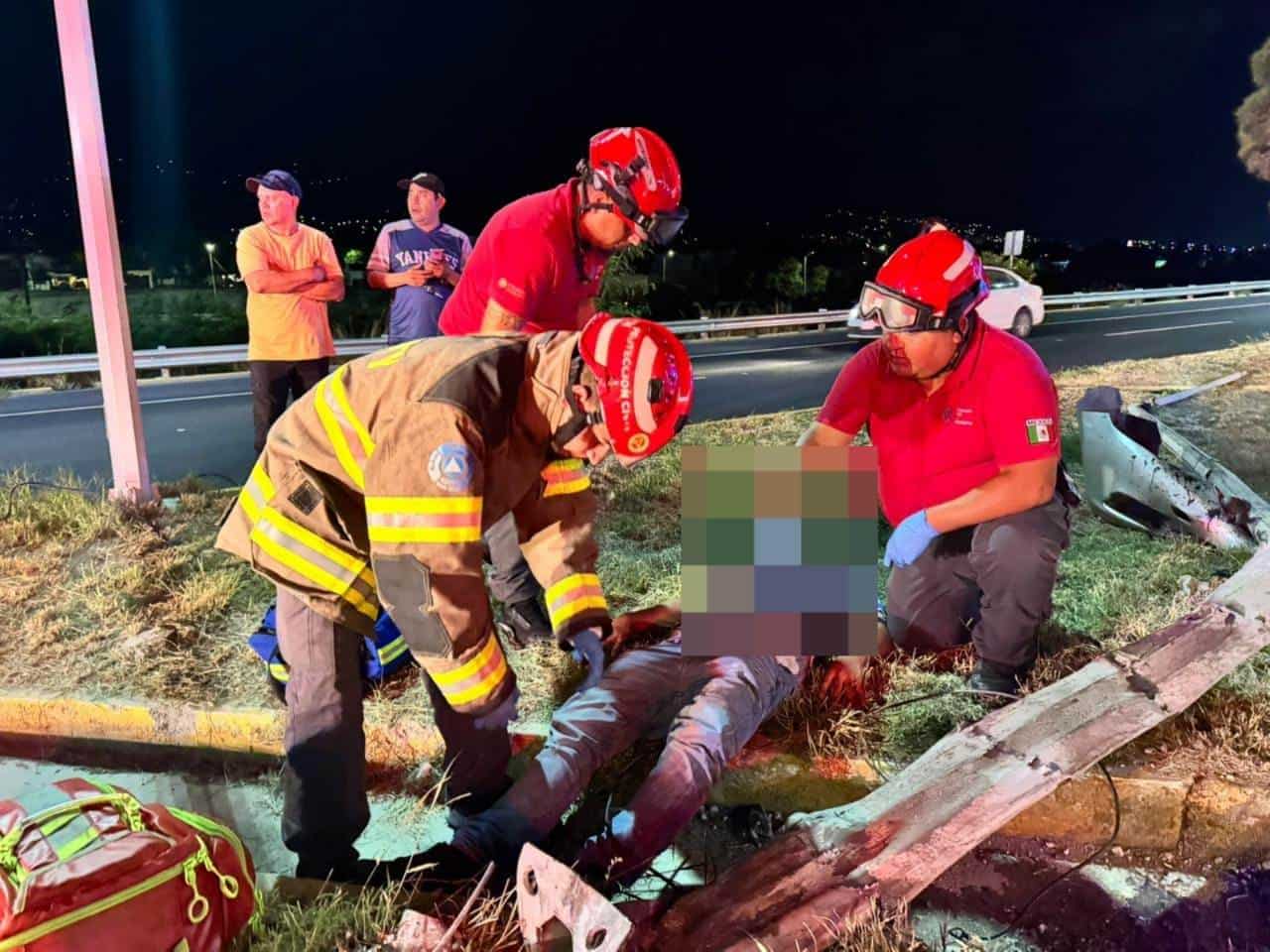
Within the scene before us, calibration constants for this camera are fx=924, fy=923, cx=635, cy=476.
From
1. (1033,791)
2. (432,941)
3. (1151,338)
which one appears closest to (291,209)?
(432,941)

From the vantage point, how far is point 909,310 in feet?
10.1

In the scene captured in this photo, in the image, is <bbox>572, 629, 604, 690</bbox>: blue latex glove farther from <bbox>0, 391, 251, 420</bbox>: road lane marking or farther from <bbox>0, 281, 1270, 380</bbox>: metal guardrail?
<bbox>0, 391, 251, 420</bbox>: road lane marking

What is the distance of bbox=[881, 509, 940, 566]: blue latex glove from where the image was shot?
3191 mm

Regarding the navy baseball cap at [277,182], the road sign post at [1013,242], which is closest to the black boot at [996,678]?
the navy baseball cap at [277,182]

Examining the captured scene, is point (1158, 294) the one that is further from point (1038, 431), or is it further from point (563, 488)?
point (563, 488)

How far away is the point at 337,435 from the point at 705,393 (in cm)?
883

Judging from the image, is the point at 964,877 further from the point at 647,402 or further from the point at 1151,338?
the point at 1151,338

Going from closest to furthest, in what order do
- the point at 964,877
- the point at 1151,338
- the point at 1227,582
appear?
the point at 964,877 → the point at 1227,582 → the point at 1151,338

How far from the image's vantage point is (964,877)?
8.79ft

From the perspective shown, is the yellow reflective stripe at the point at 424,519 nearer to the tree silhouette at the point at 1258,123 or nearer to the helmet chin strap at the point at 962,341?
the helmet chin strap at the point at 962,341

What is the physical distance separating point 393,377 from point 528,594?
1.74 meters

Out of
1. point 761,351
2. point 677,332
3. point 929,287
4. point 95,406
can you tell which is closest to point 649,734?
point 929,287

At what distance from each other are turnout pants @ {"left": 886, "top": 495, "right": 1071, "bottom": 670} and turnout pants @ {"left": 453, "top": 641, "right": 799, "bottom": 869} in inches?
30.5

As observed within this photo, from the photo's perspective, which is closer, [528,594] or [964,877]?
[964,877]
